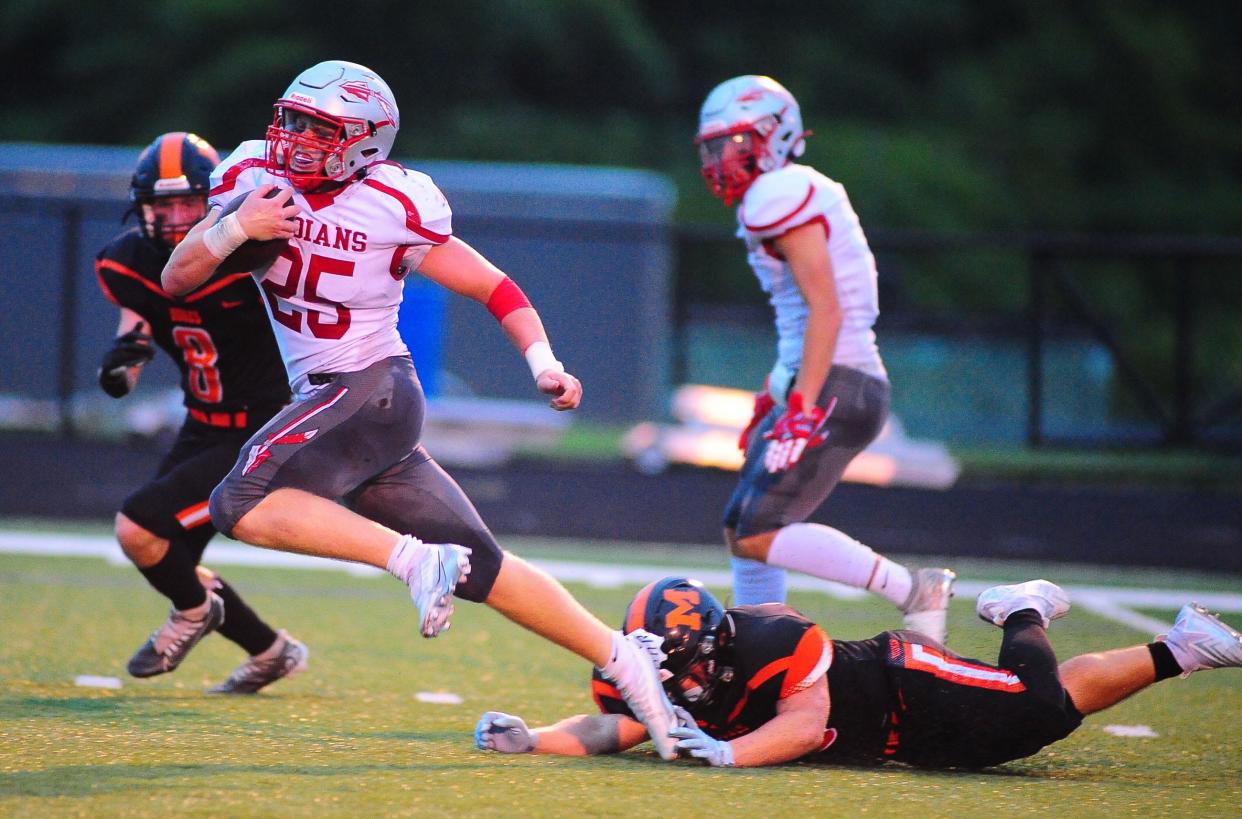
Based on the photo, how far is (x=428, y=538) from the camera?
11.4 feet

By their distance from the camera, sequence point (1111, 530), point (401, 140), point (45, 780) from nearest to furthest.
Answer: point (45, 780) → point (1111, 530) → point (401, 140)

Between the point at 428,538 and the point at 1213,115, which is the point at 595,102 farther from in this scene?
the point at 428,538

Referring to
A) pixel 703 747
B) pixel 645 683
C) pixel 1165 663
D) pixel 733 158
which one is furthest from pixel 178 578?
pixel 1165 663

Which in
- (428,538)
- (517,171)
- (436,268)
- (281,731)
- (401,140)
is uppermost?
(401,140)

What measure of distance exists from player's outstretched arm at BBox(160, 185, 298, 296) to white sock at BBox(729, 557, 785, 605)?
5.66 feet

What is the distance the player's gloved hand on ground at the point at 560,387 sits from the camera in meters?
3.46

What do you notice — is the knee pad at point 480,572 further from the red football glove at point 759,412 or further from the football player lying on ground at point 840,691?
the red football glove at point 759,412

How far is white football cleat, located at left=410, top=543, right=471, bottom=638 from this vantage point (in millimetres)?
3137

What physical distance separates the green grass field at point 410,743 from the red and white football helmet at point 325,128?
1.34m

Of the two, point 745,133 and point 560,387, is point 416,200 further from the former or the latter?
point 745,133

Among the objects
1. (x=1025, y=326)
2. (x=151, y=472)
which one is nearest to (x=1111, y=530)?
(x=1025, y=326)

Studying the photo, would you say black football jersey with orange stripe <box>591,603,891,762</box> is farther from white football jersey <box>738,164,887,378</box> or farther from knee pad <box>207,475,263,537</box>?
white football jersey <box>738,164,887,378</box>

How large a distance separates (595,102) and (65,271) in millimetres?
13511

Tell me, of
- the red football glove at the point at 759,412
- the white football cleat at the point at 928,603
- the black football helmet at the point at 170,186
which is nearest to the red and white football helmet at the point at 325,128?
the black football helmet at the point at 170,186
